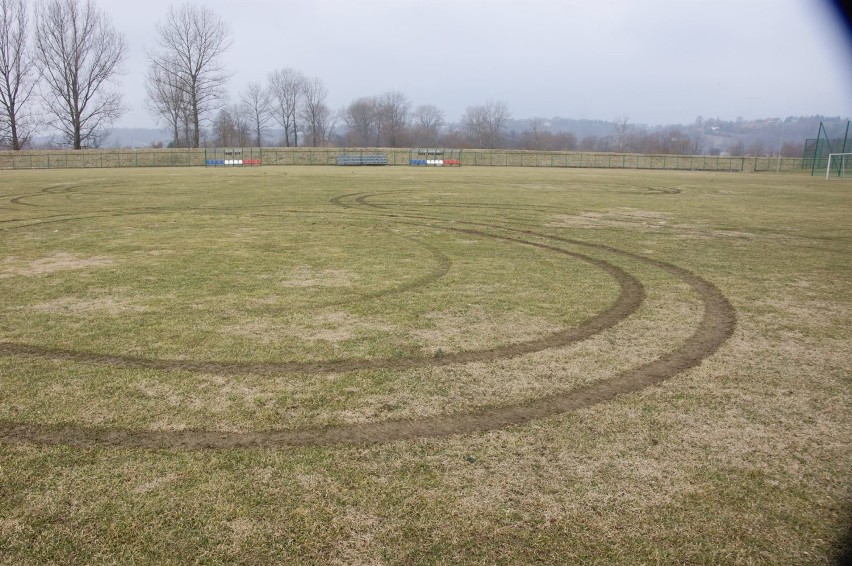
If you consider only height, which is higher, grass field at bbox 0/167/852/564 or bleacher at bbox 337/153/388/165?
bleacher at bbox 337/153/388/165

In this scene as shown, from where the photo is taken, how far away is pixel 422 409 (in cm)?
463

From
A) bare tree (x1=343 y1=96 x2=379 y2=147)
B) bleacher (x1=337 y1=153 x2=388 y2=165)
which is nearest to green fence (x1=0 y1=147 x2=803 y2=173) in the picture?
bleacher (x1=337 y1=153 x2=388 y2=165)

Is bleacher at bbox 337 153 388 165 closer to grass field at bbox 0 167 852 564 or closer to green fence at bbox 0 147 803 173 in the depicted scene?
green fence at bbox 0 147 803 173

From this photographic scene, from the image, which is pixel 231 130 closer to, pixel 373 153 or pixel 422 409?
pixel 373 153

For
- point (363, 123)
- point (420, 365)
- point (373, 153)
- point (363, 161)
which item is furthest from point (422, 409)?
point (363, 123)

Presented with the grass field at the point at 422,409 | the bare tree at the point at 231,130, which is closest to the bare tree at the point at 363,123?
the bare tree at the point at 231,130

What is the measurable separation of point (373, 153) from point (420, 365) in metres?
70.8

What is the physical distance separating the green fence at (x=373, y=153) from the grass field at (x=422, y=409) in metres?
55.7

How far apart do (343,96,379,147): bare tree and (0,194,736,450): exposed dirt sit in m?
113

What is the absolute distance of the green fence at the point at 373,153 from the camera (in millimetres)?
56363

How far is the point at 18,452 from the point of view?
3838 mm

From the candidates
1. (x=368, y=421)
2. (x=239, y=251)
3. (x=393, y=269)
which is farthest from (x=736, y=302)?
(x=239, y=251)

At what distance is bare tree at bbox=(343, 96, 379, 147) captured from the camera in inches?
4594

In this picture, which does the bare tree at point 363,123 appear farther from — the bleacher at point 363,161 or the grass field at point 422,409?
the grass field at point 422,409
